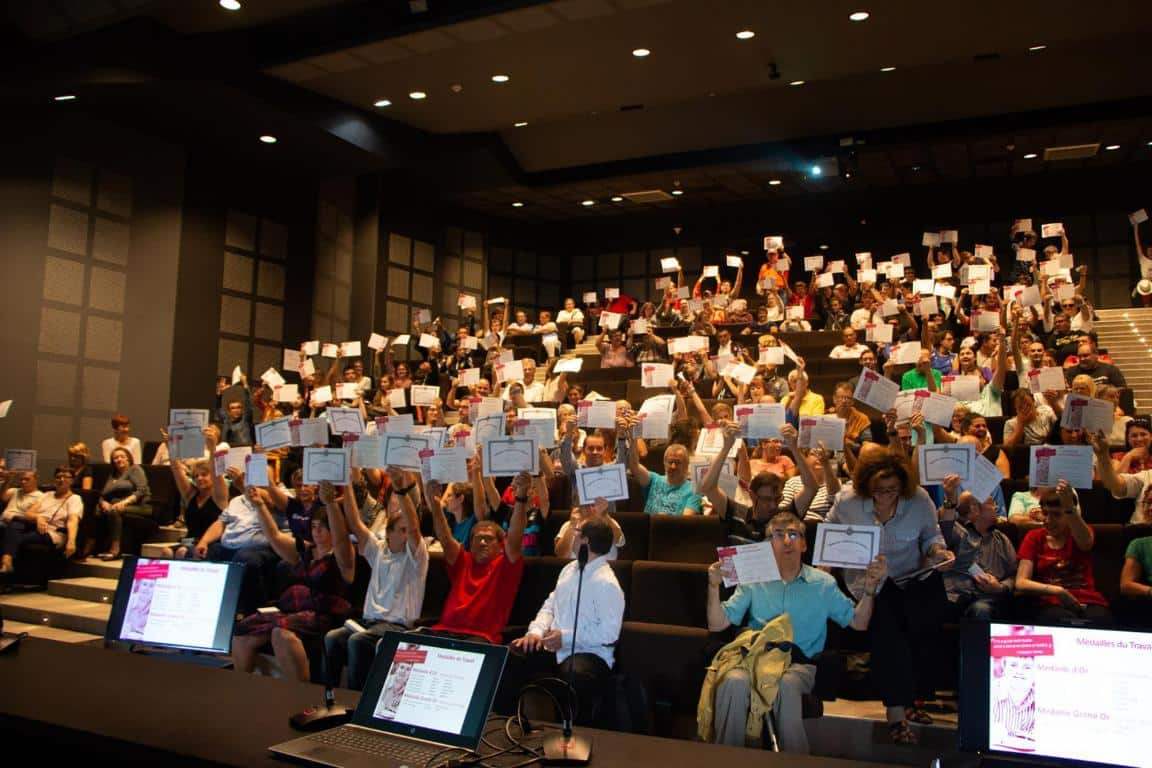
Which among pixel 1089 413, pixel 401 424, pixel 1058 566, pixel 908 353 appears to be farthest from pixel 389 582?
pixel 908 353

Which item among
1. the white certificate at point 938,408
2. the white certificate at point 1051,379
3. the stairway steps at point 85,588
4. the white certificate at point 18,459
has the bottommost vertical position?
the stairway steps at point 85,588

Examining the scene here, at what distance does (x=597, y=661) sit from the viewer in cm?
366

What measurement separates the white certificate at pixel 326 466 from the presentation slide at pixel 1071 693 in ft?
10.1

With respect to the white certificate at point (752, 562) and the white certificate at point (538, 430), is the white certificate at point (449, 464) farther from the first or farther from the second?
the white certificate at point (752, 562)

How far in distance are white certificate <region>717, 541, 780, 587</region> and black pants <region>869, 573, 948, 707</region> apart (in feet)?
2.10

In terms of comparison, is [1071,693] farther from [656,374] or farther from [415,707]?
[656,374]

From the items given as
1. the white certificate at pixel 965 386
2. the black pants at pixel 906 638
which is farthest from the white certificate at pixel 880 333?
the black pants at pixel 906 638

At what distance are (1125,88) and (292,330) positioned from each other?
10.9 metres

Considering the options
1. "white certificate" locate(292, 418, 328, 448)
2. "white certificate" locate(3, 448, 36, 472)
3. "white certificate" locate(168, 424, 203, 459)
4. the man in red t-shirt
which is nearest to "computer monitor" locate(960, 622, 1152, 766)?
the man in red t-shirt

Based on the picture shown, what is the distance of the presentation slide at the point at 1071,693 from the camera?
186 centimetres

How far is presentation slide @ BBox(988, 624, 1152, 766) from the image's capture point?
1857mm

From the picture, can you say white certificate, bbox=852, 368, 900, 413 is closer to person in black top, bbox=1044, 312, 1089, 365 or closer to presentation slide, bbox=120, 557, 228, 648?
presentation slide, bbox=120, 557, 228, 648

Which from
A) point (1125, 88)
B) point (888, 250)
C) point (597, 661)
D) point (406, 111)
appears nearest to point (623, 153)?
point (406, 111)

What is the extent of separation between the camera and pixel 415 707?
83.1 inches
